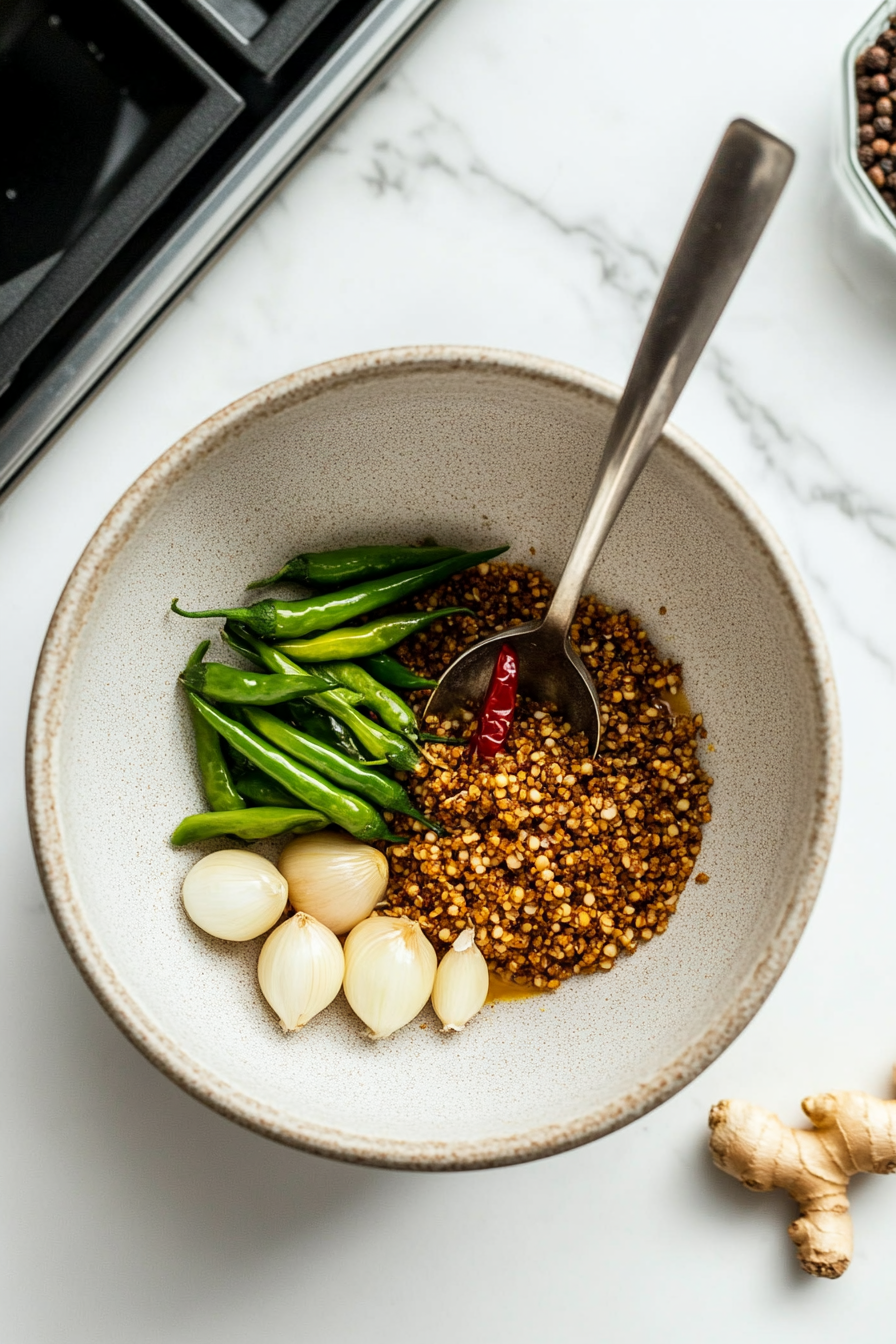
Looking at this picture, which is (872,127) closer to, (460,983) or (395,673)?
Result: (395,673)

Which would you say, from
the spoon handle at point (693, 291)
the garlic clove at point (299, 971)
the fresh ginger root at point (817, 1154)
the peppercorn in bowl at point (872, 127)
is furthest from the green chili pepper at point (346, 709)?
the peppercorn in bowl at point (872, 127)

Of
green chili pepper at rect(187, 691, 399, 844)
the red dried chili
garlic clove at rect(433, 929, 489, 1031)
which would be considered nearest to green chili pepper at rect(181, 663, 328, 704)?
green chili pepper at rect(187, 691, 399, 844)

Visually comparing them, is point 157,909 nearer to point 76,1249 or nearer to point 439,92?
point 76,1249

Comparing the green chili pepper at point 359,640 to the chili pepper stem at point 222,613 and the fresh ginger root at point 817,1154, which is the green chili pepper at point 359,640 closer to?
the chili pepper stem at point 222,613

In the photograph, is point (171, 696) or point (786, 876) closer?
point (786, 876)

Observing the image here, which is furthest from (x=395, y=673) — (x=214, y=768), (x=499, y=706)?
(x=214, y=768)

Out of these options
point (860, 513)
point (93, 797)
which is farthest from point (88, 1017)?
point (860, 513)

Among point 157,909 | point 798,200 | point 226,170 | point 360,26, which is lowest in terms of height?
point 157,909

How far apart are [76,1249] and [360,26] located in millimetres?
1710

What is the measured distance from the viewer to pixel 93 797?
1.18 metres

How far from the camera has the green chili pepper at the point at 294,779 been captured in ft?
4.17

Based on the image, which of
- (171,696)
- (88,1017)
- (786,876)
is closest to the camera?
(786,876)

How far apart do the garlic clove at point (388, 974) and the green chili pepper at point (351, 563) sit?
0.45m

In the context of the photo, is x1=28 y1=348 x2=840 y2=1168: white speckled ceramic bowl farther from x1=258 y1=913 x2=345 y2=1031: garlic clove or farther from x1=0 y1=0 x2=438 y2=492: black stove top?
x1=0 y1=0 x2=438 y2=492: black stove top
